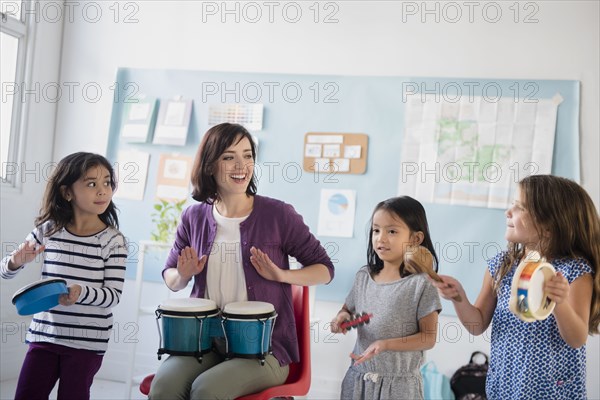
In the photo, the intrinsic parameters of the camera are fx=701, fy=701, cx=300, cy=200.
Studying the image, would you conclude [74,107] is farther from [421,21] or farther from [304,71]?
[421,21]

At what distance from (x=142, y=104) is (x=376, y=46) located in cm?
151

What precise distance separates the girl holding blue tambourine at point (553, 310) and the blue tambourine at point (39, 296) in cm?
122

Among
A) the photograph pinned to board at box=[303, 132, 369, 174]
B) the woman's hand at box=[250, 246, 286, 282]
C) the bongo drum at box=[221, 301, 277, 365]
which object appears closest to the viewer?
the bongo drum at box=[221, 301, 277, 365]

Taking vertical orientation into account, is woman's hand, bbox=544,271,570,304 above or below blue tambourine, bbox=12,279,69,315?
above

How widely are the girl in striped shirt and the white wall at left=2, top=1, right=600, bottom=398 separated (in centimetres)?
170

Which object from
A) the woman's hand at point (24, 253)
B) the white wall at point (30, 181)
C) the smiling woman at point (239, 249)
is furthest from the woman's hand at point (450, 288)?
the white wall at point (30, 181)

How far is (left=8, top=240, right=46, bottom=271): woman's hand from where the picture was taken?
247 cm

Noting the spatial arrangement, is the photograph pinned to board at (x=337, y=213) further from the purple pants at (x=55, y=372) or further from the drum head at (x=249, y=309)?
the purple pants at (x=55, y=372)

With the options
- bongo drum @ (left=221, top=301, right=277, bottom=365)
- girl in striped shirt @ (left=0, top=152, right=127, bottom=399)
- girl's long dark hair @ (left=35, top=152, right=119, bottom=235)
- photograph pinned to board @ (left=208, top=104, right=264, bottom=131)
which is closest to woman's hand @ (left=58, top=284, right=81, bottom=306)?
girl in striped shirt @ (left=0, top=152, right=127, bottom=399)

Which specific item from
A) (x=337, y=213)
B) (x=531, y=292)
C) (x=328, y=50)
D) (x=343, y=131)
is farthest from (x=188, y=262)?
(x=328, y=50)

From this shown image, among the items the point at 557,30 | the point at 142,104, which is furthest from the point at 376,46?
the point at 142,104

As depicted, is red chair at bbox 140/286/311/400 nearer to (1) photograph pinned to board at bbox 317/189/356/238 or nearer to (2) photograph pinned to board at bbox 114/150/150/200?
(1) photograph pinned to board at bbox 317/189/356/238

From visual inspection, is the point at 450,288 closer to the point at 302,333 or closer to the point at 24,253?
the point at 302,333

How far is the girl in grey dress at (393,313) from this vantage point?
2.34m
